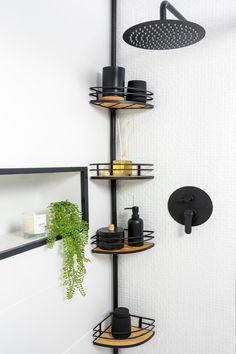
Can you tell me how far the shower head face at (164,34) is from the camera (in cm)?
110

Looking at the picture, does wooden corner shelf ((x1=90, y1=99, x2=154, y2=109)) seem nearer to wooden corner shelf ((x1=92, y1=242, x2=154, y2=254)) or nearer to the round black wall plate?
the round black wall plate

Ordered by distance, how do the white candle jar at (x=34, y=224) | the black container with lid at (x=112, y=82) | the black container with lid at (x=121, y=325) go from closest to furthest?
the white candle jar at (x=34, y=224)
the black container with lid at (x=112, y=82)
the black container with lid at (x=121, y=325)

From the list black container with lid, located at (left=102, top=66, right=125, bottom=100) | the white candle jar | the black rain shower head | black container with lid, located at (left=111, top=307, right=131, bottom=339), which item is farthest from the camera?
black container with lid, located at (left=111, top=307, right=131, bottom=339)

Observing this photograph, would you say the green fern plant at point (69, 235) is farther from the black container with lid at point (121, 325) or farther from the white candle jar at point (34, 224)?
the black container with lid at point (121, 325)

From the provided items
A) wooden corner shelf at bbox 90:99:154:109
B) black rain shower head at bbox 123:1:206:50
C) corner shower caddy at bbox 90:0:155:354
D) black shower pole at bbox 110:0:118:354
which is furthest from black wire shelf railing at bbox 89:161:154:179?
black rain shower head at bbox 123:1:206:50

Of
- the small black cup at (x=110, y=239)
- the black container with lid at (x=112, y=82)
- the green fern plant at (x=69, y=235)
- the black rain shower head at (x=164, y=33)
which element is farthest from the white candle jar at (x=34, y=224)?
the black rain shower head at (x=164, y=33)

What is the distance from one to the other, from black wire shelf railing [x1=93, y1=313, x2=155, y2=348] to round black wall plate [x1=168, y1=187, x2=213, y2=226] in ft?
1.68

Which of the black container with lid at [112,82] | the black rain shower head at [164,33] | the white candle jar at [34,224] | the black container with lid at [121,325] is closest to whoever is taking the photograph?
the black rain shower head at [164,33]

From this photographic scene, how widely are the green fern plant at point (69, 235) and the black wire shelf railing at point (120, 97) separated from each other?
46cm

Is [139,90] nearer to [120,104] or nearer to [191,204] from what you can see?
[120,104]

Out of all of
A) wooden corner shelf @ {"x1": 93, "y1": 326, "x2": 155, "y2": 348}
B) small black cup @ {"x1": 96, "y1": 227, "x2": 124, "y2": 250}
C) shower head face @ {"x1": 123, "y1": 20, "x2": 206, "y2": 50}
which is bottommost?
wooden corner shelf @ {"x1": 93, "y1": 326, "x2": 155, "y2": 348}

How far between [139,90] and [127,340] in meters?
1.05

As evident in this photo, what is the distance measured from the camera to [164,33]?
118 cm

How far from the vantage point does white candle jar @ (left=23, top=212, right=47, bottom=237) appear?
4.38 feet
